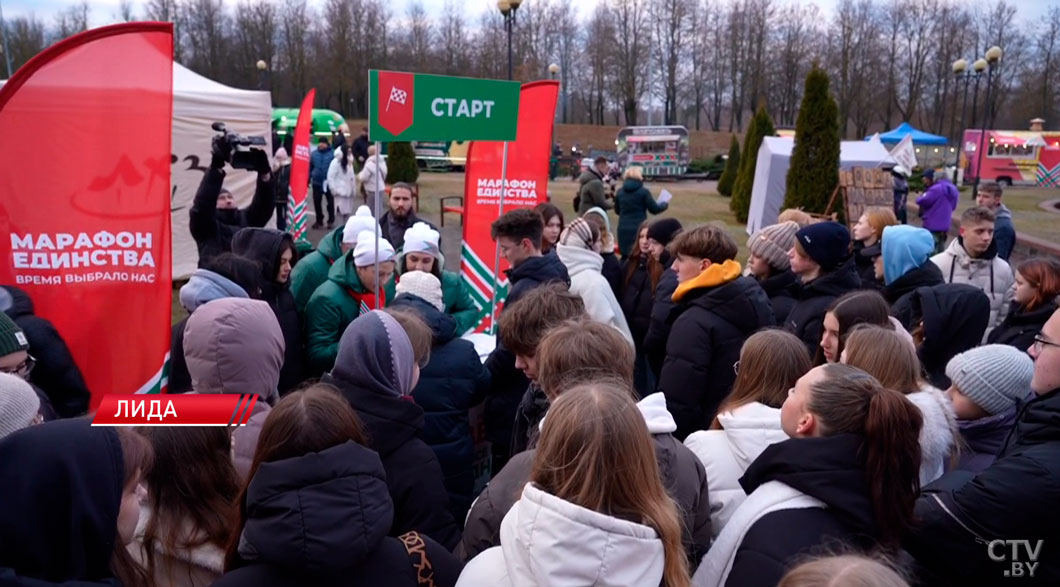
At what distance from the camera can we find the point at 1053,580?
2061mm

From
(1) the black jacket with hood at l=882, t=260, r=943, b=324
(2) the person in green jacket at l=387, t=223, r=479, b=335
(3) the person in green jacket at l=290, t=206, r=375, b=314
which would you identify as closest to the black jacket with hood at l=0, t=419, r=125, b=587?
(2) the person in green jacket at l=387, t=223, r=479, b=335

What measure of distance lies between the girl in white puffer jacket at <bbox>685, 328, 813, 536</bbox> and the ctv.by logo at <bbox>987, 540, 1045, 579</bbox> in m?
0.65

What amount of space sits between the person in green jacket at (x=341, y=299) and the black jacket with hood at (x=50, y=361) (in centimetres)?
124

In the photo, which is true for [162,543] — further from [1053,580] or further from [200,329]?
[1053,580]

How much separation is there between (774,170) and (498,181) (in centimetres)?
1272

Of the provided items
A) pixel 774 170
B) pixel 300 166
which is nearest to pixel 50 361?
pixel 300 166

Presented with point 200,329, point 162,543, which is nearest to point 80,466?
point 162,543

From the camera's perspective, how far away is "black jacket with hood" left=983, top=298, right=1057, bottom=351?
4.23 metres

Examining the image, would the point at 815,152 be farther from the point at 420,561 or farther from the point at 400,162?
the point at 420,561

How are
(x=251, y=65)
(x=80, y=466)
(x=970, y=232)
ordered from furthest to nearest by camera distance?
(x=251, y=65)
(x=970, y=232)
(x=80, y=466)

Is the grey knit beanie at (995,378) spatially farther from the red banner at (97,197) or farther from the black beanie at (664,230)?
the red banner at (97,197)

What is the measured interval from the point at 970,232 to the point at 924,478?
3559mm

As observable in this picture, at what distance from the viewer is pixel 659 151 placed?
37.3 m

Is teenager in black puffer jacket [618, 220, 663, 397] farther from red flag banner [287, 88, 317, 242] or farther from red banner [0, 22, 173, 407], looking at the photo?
red flag banner [287, 88, 317, 242]
